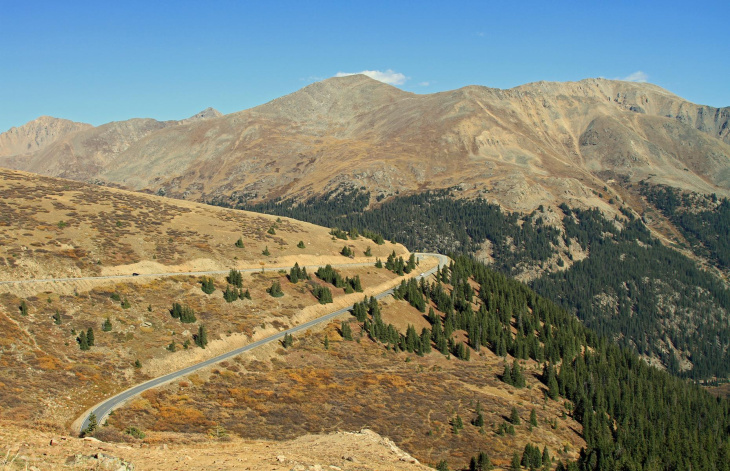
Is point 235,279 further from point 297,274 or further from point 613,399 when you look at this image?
point 613,399

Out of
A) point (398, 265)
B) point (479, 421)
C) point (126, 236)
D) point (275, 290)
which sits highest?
point (126, 236)

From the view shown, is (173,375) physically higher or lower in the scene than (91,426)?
lower

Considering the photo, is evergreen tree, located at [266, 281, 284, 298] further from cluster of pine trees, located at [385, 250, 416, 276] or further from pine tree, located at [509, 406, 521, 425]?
pine tree, located at [509, 406, 521, 425]

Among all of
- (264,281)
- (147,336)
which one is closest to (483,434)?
(147,336)

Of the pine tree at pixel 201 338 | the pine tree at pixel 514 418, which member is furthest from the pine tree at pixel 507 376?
the pine tree at pixel 201 338

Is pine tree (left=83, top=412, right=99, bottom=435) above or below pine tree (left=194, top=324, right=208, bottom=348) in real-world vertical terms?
below

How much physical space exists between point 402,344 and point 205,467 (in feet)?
181

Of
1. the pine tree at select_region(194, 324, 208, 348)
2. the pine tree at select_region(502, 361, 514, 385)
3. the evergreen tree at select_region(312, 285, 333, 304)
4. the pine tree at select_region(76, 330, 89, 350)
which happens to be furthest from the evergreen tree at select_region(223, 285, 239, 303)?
the pine tree at select_region(502, 361, 514, 385)

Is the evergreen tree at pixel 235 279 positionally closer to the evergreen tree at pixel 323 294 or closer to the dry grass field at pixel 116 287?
the dry grass field at pixel 116 287

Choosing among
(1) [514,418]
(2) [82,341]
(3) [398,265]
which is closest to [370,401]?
(1) [514,418]

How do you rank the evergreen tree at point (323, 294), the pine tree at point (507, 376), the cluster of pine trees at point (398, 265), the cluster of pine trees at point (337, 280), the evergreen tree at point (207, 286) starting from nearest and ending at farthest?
the evergreen tree at point (207, 286)
the pine tree at point (507, 376)
the evergreen tree at point (323, 294)
the cluster of pine trees at point (337, 280)
the cluster of pine trees at point (398, 265)

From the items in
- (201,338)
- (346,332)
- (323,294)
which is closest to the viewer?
(201,338)

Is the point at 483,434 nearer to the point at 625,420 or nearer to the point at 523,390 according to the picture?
the point at 523,390

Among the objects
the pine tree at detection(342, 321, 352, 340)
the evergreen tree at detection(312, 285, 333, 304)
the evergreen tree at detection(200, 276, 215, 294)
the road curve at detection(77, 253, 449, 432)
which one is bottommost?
the road curve at detection(77, 253, 449, 432)
